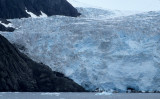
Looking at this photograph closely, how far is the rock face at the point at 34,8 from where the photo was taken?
68.4 m

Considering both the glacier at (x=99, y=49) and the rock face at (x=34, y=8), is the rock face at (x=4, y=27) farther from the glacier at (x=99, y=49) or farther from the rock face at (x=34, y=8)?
the rock face at (x=34, y=8)

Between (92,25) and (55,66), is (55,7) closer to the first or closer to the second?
(92,25)

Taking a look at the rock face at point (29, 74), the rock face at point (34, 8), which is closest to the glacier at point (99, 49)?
the rock face at point (29, 74)

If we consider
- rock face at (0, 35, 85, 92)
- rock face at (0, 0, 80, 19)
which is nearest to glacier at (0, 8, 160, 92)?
rock face at (0, 35, 85, 92)

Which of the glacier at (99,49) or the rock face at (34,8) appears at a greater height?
the rock face at (34,8)

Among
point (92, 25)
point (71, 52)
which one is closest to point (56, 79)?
point (71, 52)

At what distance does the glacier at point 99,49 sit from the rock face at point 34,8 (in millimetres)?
8428

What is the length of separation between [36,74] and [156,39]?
1701 centimetres

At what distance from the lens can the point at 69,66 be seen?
49.0 metres

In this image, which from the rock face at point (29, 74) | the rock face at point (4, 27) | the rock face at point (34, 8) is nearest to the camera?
the rock face at point (29, 74)

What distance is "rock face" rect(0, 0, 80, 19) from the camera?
68.4m

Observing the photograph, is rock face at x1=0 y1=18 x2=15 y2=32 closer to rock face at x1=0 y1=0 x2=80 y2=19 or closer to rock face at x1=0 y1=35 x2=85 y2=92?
rock face at x1=0 y1=0 x2=80 y2=19

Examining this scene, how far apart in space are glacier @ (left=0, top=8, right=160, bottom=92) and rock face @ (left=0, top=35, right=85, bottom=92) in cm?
131

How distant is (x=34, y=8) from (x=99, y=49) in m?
23.0
